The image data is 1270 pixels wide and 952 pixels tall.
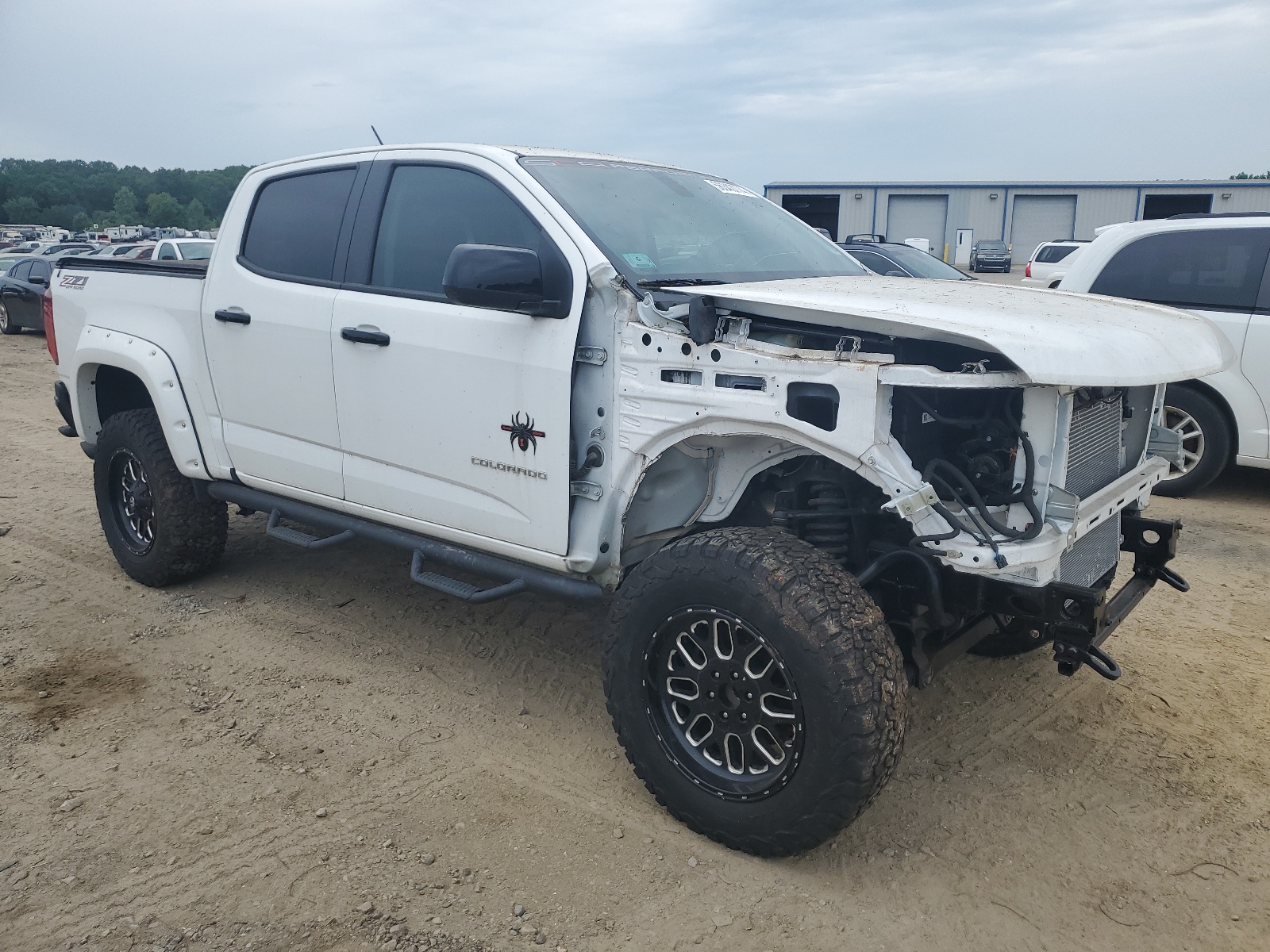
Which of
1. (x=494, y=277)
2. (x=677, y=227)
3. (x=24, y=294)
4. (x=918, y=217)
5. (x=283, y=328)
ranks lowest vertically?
(x=24, y=294)

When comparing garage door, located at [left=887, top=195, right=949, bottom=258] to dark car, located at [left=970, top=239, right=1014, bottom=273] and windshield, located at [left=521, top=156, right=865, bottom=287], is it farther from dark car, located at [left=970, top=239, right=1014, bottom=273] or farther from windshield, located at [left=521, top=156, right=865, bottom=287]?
windshield, located at [left=521, top=156, right=865, bottom=287]

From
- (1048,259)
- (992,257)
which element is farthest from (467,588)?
(992,257)

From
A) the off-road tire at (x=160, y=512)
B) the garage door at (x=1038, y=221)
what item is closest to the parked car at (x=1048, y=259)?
the garage door at (x=1038, y=221)

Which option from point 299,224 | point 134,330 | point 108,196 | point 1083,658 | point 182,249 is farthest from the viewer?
point 108,196

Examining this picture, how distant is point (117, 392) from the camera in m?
5.49

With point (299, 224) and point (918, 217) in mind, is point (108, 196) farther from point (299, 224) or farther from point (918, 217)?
point (299, 224)

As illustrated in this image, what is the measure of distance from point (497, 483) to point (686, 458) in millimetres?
689

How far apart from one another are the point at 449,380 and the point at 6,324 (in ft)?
62.2

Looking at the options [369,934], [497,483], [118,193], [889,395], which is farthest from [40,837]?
[118,193]

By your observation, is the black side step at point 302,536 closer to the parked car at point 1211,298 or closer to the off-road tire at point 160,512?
the off-road tire at point 160,512

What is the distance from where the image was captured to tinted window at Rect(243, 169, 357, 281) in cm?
420

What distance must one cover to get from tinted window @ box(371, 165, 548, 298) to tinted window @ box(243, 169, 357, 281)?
32cm

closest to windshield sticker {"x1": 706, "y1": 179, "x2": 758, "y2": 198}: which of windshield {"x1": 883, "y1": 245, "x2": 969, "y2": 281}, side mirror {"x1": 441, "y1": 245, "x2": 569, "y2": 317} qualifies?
side mirror {"x1": 441, "y1": 245, "x2": 569, "y2": 317}

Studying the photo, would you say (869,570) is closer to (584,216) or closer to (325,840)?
(584,216)
